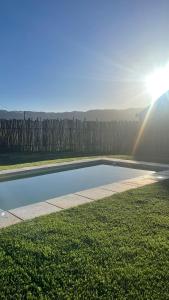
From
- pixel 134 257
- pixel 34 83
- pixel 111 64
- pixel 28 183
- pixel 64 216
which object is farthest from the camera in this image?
pixel 34 83

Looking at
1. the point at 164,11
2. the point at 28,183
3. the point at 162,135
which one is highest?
the point at 164,11

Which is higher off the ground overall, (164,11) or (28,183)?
(164,11)

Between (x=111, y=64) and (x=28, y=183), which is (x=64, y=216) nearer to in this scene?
(x=28, y=183)

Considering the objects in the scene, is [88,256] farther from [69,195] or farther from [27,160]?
[27,160]

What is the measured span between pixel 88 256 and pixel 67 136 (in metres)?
11.4

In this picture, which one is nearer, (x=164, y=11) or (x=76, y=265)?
(x=76, y=265)

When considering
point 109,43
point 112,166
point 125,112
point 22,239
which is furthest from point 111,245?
point 125,112

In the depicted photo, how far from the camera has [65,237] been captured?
3.29m

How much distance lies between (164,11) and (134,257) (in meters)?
7.00

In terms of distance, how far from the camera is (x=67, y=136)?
14125mm

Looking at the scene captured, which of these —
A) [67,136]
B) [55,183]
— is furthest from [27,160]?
[67,136]

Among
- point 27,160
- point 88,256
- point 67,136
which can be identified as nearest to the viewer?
point 88,256

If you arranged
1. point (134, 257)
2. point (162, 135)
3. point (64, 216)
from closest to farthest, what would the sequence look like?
point (134, 257)
point (64, 216)
point (162, 135)

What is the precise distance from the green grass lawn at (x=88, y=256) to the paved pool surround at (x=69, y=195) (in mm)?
318
